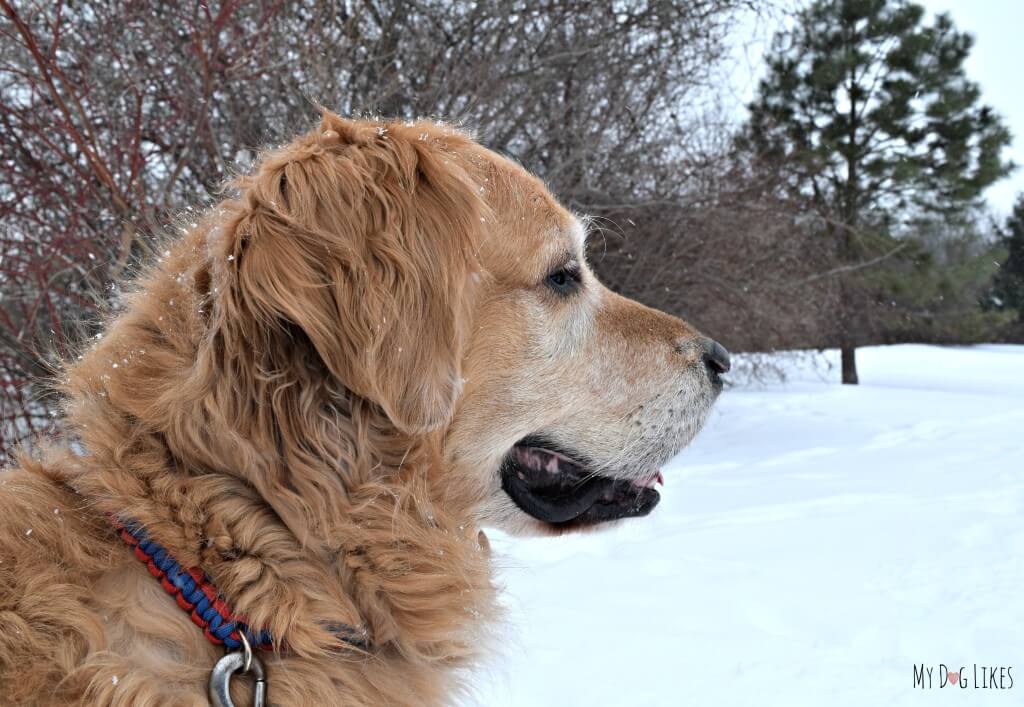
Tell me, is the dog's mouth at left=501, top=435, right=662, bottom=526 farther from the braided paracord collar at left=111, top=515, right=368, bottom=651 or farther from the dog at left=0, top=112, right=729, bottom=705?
the braided paracord collar at left=111, top=515, right=368, bottom=651

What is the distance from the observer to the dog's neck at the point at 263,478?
5.41 feet

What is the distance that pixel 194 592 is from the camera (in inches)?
62.6

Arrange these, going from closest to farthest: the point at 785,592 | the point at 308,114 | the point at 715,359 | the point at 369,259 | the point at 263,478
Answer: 1. the point at 263,478
2. the point at 369,259
3. the point at 715,359
4. the point at 785,592
5. the point at 308,114

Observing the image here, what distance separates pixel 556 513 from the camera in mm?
2428

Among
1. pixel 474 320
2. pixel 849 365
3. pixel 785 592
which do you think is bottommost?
pixel 849 365

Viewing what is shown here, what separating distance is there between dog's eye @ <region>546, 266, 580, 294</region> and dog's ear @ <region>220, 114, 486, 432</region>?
46cm

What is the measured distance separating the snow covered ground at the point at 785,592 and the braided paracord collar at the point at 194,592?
0.82 m

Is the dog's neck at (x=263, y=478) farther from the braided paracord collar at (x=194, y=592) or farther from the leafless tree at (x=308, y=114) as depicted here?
the leafless tree at (x=308, y=114)

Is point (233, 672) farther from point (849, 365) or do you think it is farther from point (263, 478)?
point (849, 365)

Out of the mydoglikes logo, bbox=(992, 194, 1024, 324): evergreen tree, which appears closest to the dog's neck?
the mydoglikes logo

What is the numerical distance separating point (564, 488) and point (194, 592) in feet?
3.91

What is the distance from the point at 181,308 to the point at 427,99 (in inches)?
195

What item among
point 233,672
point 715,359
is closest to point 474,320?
point 715,359

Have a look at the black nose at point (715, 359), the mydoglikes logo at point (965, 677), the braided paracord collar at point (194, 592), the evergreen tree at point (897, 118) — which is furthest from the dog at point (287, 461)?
the evergreen tree at point (897, 118)
